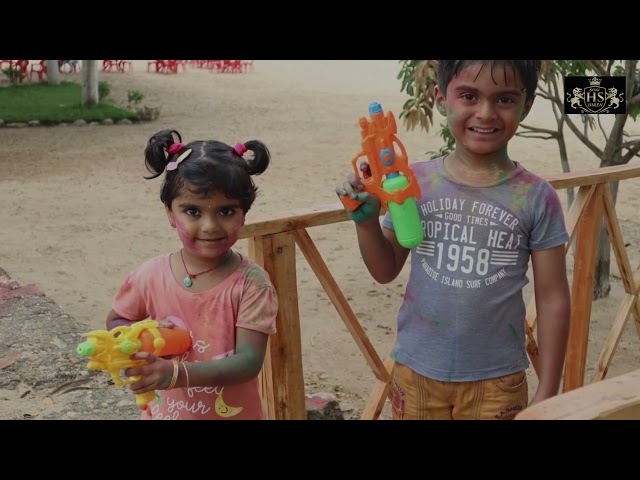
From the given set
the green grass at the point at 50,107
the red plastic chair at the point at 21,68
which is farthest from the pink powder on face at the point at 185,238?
the red plastic chair at the point at 21,68

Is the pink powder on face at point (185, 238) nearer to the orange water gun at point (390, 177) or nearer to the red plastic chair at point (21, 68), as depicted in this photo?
the orange water gun at point (390, 177)

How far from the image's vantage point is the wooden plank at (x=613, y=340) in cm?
A: 404

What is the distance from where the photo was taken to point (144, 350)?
1.78m

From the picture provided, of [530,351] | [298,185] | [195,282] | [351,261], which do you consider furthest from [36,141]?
[195,282]

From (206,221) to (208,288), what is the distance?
164mm

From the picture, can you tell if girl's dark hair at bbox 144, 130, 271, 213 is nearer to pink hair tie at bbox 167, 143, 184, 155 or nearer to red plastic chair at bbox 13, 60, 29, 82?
pink hair tie at bbox 167, 143, 184, 155

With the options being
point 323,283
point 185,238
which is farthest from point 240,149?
point 323,283

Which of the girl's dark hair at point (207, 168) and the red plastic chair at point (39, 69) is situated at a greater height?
the girl's dark hair at point (207, 168)

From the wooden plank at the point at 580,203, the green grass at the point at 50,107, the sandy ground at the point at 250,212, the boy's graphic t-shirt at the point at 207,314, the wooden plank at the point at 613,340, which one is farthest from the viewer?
the green grass at the point at 50,107

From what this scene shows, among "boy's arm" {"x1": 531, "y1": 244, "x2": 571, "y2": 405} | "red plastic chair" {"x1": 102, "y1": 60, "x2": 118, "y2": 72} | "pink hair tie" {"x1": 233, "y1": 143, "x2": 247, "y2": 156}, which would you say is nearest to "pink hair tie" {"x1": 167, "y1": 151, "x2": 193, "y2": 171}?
"pink hair tie" {"x1": 233, "y1": 143, "x2": 247, "y2": 156}

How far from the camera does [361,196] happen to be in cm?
191

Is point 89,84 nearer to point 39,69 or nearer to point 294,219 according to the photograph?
point 39,69

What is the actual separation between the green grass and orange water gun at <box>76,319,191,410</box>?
47.2 ft

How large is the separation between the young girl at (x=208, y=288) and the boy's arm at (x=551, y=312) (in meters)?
0.65
